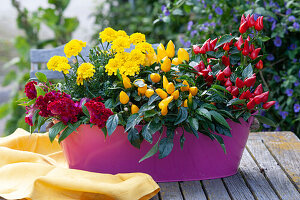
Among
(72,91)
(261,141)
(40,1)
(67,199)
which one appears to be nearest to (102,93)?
(72,91)

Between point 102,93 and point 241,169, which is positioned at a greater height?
point 102,93

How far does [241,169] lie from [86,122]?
0.56m

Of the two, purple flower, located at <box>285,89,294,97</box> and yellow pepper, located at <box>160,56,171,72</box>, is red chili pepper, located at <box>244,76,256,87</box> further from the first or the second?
purple flower, located at <box>285,89,294,97</box>

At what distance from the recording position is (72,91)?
4.27 ft

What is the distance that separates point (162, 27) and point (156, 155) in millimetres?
2139

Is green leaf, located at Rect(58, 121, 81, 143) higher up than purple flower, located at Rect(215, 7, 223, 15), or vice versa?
purple flower, located at Rect(215, 7, 223, 15)

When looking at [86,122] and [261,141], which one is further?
[261,141]

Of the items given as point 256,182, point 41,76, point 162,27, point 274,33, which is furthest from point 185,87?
point 162,27

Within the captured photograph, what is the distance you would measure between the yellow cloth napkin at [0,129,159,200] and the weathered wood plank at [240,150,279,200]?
11.8 inches

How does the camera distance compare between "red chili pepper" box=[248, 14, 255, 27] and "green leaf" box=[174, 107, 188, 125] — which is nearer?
"green leaf" box=[174, 107, 188, 125]

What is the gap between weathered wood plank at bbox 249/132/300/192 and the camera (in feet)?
4.28

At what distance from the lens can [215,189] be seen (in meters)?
1.19

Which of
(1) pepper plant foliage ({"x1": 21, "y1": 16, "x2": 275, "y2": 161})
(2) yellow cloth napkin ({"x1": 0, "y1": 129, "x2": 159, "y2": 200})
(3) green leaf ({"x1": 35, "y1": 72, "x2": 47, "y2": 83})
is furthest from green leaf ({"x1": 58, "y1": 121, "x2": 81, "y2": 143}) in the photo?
(3) green leaf ({"x1": 35, "y1": 72, "x2": 47, "y2": 83})

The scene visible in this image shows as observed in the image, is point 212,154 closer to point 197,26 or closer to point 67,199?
point 67,199
